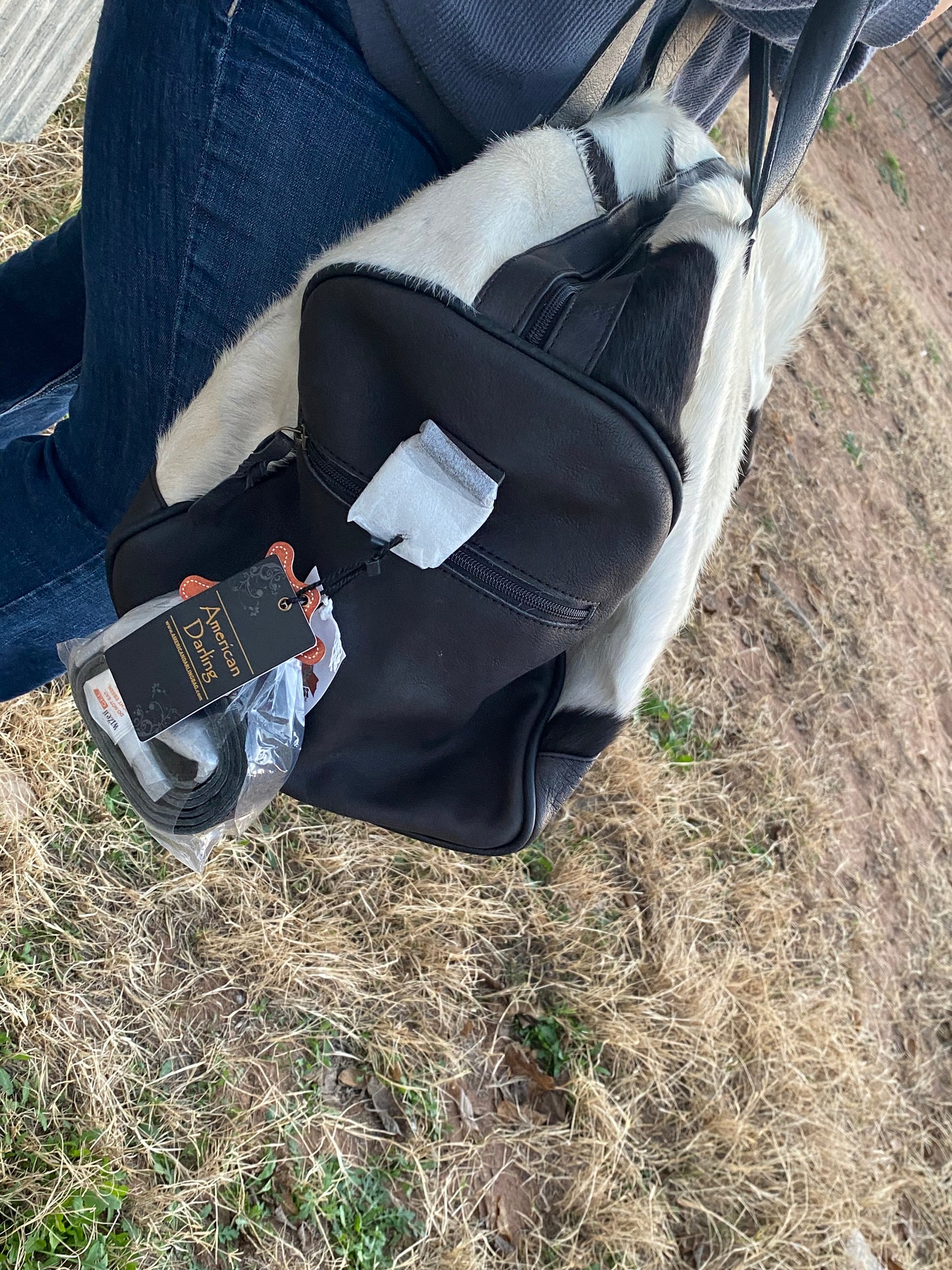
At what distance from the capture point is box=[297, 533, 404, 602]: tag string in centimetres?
63

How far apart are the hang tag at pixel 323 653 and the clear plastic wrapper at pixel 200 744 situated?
1 centimetres

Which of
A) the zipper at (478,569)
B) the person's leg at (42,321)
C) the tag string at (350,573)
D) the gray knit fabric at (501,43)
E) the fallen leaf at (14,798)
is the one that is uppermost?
the gray knit fabric at (501,43)

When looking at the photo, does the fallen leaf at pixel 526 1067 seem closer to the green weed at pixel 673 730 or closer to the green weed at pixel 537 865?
the green weed at pixel 537 865

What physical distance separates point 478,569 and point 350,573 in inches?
3.6

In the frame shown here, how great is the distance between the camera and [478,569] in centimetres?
64

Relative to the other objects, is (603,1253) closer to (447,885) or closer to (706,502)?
(447,885)

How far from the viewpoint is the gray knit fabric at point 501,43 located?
648 millimetres

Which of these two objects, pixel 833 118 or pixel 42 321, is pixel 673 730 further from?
pixel 833 118

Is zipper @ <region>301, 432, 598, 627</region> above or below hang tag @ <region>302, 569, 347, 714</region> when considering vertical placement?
above

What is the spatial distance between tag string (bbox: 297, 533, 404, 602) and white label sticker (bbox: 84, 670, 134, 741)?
15 cm

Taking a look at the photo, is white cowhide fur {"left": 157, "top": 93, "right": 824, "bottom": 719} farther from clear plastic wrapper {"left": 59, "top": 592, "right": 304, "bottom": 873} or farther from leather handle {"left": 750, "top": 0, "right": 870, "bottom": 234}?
clear plastic wrapper {"left": 59, "top": 592, "right": 304, "bottom": 873}

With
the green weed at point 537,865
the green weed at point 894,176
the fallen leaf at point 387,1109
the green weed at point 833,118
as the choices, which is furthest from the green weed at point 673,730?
the green weed at point 894,176

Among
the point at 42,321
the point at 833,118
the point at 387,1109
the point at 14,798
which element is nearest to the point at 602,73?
the point at 42,321

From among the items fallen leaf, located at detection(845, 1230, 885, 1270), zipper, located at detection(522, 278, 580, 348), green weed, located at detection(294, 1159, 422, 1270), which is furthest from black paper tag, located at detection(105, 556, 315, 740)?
fallen leaf, located at detection(845, 1230, 885, 1270)
